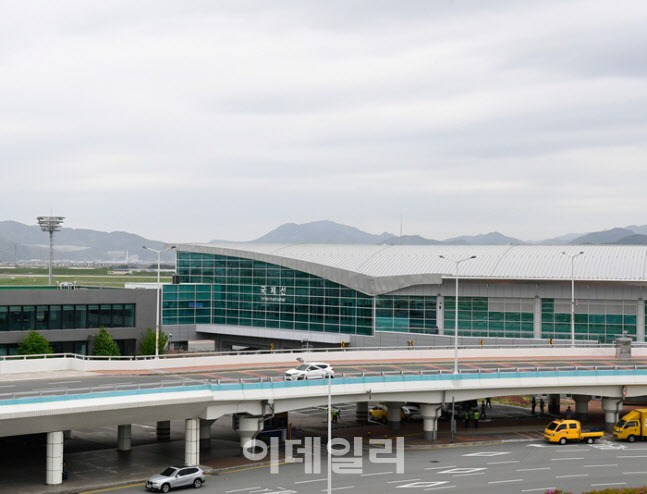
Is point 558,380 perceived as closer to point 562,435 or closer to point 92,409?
point 562,435

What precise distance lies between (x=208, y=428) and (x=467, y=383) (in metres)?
19.1

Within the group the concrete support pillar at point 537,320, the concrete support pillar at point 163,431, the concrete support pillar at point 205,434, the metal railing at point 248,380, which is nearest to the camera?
the metal railing at point 248,380

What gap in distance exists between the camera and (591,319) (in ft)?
309

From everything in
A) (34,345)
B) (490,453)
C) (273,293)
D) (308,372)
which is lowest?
(490,453)

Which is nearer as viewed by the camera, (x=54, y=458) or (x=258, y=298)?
(x=54, y=458)

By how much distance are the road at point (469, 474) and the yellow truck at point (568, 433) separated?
1934mm

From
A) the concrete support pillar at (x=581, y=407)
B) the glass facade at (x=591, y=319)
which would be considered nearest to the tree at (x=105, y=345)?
the concrete support pillar at (x=581, y=407)

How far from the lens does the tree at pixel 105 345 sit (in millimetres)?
85625

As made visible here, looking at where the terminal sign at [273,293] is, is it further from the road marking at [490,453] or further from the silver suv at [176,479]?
the silver suv at [176,479]

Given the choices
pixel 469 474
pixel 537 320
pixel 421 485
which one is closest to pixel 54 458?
pixel 421 485

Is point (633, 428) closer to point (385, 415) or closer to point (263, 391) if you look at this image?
point (385, 415)

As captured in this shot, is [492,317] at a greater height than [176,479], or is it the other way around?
[492,317]

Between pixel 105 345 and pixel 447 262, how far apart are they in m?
40.7

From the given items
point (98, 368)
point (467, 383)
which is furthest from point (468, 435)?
point (98, 368)
